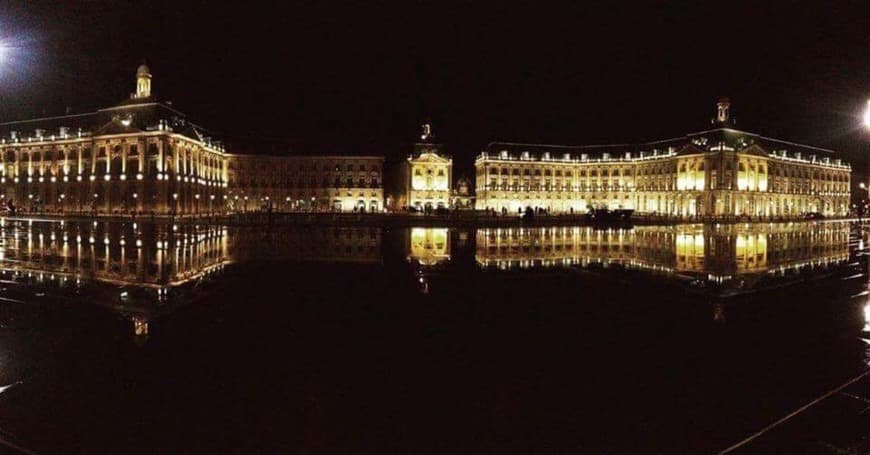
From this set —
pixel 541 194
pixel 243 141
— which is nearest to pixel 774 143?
pixel 541 194

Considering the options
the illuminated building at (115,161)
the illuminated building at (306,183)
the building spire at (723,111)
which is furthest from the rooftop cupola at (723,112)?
the illuminated building at (115,161)

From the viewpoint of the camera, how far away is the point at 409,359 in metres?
9.38

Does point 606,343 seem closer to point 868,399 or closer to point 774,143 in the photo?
point 868,399

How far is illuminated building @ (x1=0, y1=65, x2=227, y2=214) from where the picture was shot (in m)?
89.9

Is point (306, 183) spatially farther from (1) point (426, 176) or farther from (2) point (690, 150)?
(2) point (690, 150)

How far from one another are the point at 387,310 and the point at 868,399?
898 centimetres

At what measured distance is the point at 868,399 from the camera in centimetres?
770

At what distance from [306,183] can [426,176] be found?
80.7ft

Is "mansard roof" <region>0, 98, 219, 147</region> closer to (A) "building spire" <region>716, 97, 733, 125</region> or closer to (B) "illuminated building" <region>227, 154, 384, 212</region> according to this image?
(B) "illuminated building" <region>227, 154, 384, 212</region>

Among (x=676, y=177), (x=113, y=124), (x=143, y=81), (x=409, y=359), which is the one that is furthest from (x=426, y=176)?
(x=409, y=359)

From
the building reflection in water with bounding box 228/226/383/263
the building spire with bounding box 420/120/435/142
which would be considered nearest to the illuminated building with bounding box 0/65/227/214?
the building spire with bounding box 420/120/435/142

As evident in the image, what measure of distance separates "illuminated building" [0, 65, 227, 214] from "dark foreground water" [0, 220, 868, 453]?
76.9 meters

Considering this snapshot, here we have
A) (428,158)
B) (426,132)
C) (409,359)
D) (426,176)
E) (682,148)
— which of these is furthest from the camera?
(426,132)

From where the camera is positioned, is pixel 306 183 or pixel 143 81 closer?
pixel 143 81
